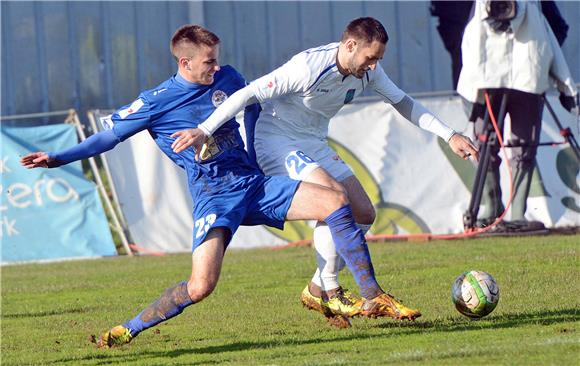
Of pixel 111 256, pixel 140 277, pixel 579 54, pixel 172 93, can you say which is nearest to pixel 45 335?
pixel 172 93

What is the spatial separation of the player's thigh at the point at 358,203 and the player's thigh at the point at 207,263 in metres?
1.02

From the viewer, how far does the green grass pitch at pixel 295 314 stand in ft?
24.4

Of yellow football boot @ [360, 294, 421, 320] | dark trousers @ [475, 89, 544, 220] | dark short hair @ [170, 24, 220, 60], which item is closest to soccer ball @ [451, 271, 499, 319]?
yellow football boot @ [360, 294, 421, 320]

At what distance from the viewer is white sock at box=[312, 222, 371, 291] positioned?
8.84 metres

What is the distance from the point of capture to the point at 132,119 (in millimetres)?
8453

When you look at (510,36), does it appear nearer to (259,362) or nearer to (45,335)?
(45,335)

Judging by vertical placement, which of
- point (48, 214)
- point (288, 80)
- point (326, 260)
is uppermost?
point (288, 80)

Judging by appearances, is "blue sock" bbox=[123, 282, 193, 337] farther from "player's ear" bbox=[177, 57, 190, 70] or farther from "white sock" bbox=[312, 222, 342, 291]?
"player's ear" bbox=[177, 57, 190, 70]

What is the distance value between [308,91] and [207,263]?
138 cm

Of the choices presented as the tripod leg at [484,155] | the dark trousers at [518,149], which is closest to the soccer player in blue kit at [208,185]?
the tripod leg at [484,155]

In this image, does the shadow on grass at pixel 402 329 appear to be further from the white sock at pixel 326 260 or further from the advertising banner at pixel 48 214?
the advertising banner at pixel 48 214

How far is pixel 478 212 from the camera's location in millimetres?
15992

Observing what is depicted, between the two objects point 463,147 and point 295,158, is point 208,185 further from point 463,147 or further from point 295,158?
point 463,147

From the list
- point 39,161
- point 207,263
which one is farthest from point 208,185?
point 39,161
